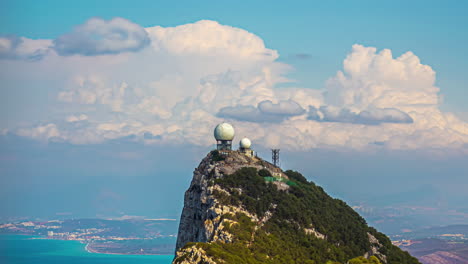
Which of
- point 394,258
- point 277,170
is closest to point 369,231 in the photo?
point 394,258

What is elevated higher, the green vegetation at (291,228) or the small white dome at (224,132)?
the small white dome at (224,132)

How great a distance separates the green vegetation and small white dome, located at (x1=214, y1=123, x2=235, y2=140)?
12.7 metres

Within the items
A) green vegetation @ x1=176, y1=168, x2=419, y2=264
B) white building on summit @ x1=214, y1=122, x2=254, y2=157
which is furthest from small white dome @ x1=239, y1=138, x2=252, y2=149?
green vegetation @ x1=176, y1=168, x2=419, y2=264

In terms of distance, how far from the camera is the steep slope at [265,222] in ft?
263

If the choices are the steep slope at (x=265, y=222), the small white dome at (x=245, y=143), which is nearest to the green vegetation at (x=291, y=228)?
the steep slope at (x=265, y=222)

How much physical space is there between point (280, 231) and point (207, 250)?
21385mm

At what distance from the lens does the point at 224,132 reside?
11344 cm

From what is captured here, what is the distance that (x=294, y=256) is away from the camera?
81.7 metres

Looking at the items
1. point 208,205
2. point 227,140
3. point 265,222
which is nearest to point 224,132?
point 227,140

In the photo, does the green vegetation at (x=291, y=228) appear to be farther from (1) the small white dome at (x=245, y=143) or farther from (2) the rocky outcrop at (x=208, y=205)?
(1) the small white dome at (x=245, y=143)

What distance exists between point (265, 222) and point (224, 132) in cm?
2795

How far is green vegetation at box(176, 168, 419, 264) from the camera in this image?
3147 inches

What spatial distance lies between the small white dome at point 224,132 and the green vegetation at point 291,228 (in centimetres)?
1268

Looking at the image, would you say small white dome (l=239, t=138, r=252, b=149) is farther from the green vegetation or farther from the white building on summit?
the green vegetation
